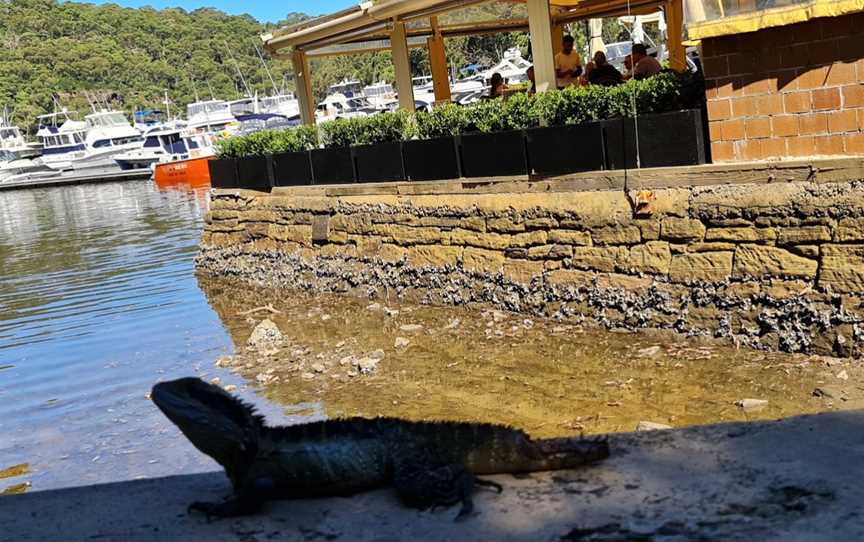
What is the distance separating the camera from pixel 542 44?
13.9m

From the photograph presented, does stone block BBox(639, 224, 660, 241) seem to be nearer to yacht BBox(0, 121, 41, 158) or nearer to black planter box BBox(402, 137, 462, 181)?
black planter box BBox(402, 137, 462, 181)

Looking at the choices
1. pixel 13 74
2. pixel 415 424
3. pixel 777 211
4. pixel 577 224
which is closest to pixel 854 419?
pixel 415 424

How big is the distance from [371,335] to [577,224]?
130 inches

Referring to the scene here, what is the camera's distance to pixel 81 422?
10156mm

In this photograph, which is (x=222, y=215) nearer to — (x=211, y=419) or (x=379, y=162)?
(x=379, y=162)

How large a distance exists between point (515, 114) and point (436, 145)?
5.30 feet

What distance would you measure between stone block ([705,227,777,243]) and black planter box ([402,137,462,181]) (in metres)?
4.72

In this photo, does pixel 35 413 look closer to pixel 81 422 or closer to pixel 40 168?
pixel 81 422

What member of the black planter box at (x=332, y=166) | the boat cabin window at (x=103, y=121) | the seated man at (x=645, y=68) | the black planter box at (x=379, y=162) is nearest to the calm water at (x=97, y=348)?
the black planter box at (x=332, y=166)

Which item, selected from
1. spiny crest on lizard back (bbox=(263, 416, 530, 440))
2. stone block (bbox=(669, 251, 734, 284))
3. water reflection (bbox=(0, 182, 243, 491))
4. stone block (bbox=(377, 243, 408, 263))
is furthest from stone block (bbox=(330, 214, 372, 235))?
spiny crest on lizard back (bbox=(263, 416, 530, 440))

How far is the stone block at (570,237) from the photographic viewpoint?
1159cm

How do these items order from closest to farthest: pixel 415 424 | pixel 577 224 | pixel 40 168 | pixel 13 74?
pixel 415 424 < pixel 577 224 < pixel 40 168 < pixel 13 74

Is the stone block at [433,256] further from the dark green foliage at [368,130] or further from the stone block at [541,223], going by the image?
the dark green foliage at [368,130]

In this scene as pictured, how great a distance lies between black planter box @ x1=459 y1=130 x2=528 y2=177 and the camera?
1266 centimetres
